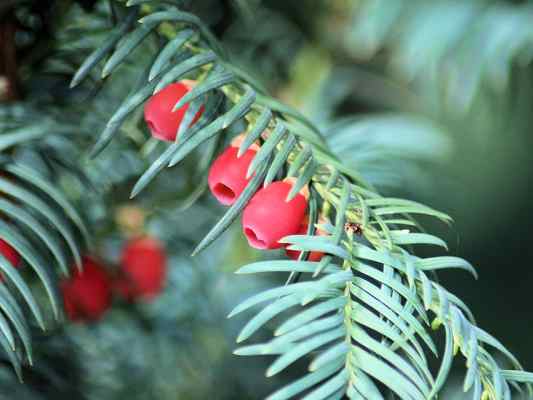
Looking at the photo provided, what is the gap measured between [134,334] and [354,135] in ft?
0.85

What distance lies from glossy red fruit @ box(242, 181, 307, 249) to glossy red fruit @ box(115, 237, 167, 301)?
0.28 metres

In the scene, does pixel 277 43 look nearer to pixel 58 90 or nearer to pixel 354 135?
pixel 354 135

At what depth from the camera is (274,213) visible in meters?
0.38

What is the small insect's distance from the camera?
387 mm

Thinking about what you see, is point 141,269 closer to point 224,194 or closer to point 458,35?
point 224,194

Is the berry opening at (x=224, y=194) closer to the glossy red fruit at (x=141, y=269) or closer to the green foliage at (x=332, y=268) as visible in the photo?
the green foliage at (x=332, y=268)

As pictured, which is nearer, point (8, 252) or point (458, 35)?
point (8, 252)

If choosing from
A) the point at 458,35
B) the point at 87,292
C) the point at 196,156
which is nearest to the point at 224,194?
the point at 87,292

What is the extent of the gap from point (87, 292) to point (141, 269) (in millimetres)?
70

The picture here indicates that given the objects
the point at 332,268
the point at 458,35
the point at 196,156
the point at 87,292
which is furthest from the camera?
the point at 458,35

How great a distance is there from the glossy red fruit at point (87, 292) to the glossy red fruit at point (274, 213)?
0.74ft

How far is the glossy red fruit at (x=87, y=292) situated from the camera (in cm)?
59

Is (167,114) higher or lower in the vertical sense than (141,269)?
higher

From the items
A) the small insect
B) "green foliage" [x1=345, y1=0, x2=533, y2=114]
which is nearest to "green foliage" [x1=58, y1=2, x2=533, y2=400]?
the small insect
